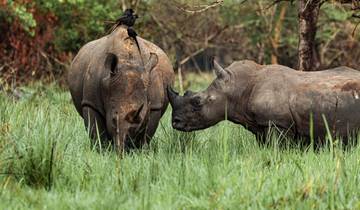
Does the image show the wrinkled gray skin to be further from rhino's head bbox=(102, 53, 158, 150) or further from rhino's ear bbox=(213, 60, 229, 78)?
rhino's head bbox=(102, 53, 158, 150)

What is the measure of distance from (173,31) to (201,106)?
1040 cm

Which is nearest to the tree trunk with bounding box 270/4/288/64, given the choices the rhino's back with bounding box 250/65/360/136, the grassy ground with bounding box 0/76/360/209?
the rhino's back with bounding box 250/65/360/136

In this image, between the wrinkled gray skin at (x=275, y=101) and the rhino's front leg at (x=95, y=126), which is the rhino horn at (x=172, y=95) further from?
the rhino's front leg at (x=95, y=126)

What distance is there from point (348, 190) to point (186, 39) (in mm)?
12611

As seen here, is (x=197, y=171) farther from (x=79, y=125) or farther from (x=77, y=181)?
(x=79, y=125)

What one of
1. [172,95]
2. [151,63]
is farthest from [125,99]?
[172,95]

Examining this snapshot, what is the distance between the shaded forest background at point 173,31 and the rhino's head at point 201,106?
7174mm

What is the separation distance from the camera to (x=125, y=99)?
6340 millimetres

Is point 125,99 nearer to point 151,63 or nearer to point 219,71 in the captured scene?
point 151,63

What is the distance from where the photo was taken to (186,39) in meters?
17.5

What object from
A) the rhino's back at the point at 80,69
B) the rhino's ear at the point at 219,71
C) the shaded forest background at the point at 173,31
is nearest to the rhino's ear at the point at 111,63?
the rhino's back at the point at 80,69

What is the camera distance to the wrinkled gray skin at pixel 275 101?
6.71 m

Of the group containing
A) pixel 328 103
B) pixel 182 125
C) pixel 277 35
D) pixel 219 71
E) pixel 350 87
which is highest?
pixel 219 71

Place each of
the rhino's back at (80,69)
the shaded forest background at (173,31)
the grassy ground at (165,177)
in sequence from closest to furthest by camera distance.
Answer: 1. the grassy ground at (165,177)
2. the rhino's back at (80,69)
3. the shaded forest background at (173,31)
